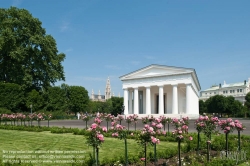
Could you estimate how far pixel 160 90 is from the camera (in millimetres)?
57281

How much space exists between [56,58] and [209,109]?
7089 centimetres

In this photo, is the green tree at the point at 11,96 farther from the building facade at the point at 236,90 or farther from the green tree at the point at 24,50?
the building facade at the point at 236,90

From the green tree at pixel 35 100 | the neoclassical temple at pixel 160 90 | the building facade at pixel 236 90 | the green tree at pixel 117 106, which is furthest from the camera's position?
the building facade at pixel 236 90

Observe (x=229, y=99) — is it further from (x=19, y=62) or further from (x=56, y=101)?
(x=19, y=62)

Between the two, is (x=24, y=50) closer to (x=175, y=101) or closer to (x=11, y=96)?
(x=11, y=96)

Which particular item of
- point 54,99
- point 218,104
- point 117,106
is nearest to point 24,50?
point 54,99

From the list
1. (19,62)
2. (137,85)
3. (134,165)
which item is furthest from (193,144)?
(137,85)

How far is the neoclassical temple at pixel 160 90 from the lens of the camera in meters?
54.4

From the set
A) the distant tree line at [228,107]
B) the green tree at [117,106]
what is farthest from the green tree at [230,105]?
A: the green tree at [117,106]

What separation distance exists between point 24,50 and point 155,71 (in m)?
28.9

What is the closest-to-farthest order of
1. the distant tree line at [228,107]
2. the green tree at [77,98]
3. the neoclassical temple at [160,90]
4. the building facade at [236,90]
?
the neoclassical temple at [160,90], the green tree at [77,98], the distant tree line at [228,107], the building facade at [236,90]

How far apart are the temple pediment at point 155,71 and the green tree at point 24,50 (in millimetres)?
19173

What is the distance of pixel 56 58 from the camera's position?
52344mm

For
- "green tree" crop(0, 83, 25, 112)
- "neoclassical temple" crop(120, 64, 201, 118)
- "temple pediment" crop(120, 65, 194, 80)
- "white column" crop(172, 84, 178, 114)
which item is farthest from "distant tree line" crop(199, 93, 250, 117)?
"green tree" crop(0, 83, 25, 112)
